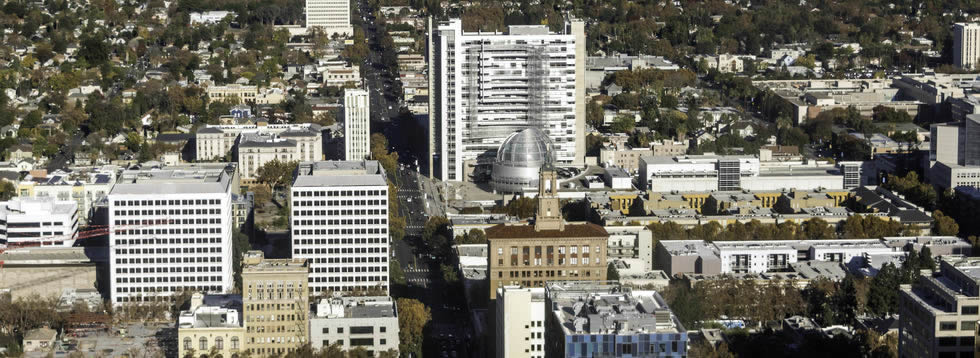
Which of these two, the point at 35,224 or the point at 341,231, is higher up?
the point at 341,231

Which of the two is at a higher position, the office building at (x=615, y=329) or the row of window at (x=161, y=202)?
the row of window at (x=161, y=202)

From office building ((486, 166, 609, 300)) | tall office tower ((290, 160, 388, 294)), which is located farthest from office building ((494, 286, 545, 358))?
tall office tower ((290, 160, 388, 294))

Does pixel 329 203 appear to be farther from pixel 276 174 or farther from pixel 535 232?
pixel 276 174

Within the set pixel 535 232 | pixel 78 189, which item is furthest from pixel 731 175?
pixel 78 189

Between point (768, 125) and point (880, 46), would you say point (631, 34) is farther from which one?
point (768, 125)

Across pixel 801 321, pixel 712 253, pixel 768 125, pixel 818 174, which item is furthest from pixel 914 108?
pixel 801 321

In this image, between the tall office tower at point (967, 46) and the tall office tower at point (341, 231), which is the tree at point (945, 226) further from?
the tall office tower at point (967, 46)

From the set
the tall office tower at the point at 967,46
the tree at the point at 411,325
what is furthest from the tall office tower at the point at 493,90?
the tall office tower at the point at 967,46
